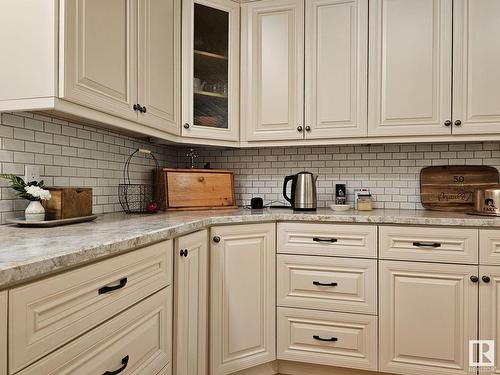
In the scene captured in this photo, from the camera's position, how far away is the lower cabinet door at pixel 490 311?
5.98 feet

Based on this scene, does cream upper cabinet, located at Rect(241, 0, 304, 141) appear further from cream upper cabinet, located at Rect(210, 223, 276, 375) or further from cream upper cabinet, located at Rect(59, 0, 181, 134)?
cream upper cabinet, located at Rect(210, 223, 276, 375)

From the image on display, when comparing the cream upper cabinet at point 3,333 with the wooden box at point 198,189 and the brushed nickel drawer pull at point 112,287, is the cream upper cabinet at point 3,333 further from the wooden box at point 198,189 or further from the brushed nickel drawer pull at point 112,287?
the wooden box at point 198,189

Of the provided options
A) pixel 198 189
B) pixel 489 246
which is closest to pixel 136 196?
pixel 198 189

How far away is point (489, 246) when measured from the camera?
183 cm

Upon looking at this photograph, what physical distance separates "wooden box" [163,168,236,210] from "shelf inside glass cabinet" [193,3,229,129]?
0.32 m

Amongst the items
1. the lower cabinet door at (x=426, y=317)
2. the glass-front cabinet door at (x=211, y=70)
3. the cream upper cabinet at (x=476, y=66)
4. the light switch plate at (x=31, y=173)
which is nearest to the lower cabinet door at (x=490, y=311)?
the lower cabinet door at (x=426, y=317)

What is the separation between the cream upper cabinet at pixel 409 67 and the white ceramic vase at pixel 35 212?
177cm

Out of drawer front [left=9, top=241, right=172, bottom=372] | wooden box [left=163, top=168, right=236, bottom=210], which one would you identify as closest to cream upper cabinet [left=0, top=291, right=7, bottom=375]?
drawer front [left=9, top=241, right=172, bottom=372]

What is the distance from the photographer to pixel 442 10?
2141 millimetres

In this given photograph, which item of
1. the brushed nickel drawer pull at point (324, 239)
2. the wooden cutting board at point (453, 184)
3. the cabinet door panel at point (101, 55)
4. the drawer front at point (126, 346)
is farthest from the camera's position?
the wooden cutting board at point (453, 184)

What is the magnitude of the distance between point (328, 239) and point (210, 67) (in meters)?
1.30

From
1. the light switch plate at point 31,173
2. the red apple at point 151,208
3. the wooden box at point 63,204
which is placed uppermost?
the light switch plate at point 31,173

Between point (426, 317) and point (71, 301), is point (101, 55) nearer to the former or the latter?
point (71, 301)

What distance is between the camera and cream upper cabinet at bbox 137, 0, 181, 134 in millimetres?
1844
